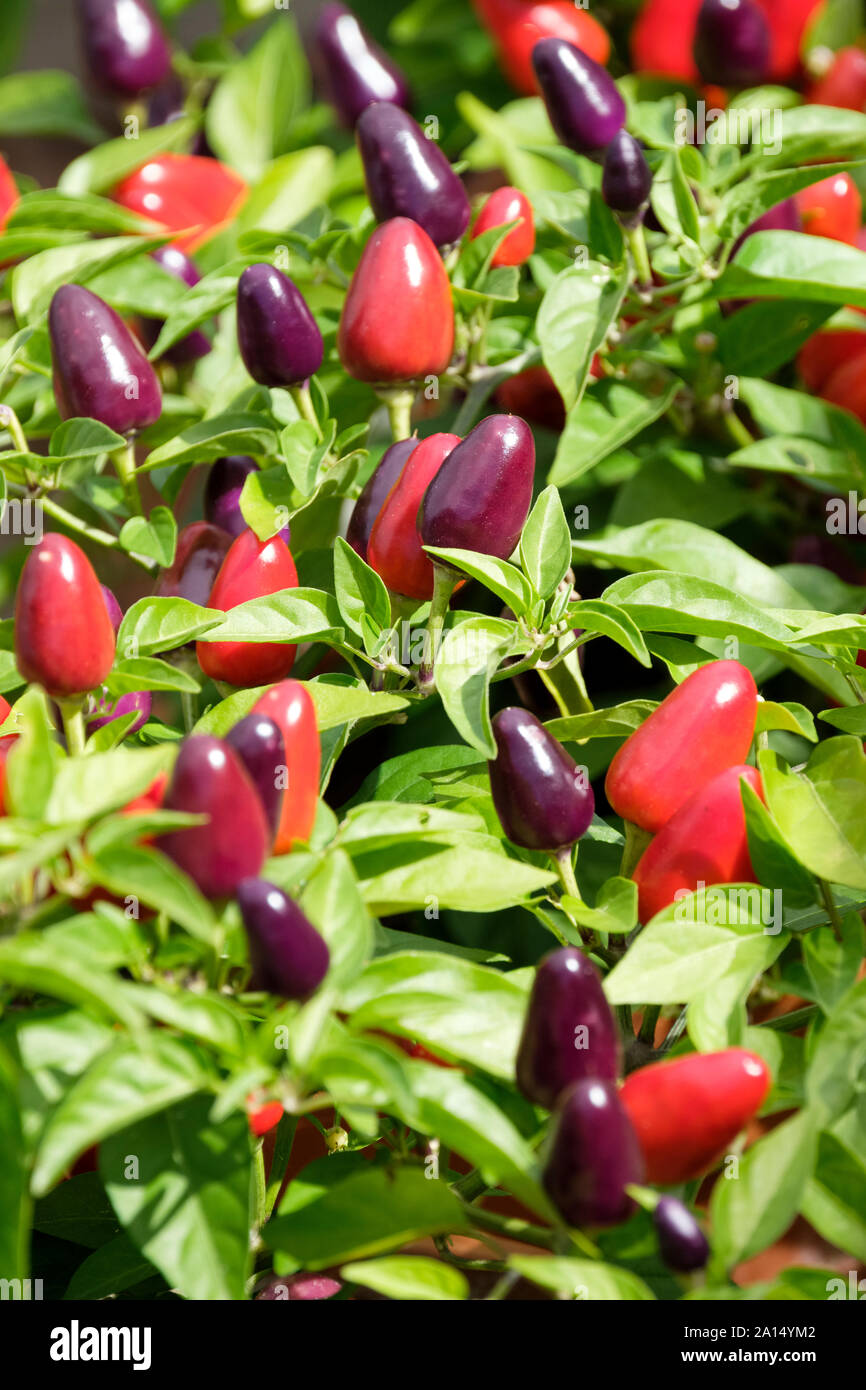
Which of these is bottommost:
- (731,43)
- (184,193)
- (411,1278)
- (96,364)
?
(411,1278)

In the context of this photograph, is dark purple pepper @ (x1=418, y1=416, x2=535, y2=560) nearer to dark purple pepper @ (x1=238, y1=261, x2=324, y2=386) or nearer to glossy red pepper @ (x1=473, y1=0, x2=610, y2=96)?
dark purple pepper @ (x1=238, y1=261, x2=324, y2=386)

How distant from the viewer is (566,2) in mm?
1402

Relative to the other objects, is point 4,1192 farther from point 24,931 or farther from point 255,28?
point 255,28

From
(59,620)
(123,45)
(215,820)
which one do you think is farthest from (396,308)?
(123,45)

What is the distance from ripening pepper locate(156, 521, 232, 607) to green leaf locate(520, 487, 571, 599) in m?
0.21

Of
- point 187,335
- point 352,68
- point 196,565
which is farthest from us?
point 352,68

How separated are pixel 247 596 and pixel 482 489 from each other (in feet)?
0.51

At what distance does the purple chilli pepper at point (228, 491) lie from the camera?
0.84 metres

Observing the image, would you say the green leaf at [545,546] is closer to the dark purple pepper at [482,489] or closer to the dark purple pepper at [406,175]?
the dark purple pepper at [482,489]

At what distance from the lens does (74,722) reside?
0.67 metres

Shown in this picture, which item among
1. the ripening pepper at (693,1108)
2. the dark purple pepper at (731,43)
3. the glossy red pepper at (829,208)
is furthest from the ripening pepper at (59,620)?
the dark purple pepper at (731,43)

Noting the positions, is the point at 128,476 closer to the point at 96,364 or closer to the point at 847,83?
the point at 96,364

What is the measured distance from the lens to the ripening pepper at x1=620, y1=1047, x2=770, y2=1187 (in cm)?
50

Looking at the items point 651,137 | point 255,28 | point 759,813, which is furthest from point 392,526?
point 255,28
